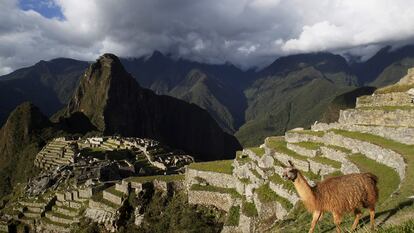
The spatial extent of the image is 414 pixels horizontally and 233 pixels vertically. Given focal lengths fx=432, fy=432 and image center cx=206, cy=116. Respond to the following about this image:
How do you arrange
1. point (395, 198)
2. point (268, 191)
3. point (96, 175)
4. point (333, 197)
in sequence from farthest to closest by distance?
1. point (96, 175)
2. point (268, 191)
3. point (395, 198)
4. point (333, 197)

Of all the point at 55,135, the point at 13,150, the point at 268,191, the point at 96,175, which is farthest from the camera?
the point at 13,150

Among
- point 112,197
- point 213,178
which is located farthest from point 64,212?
point 213,178

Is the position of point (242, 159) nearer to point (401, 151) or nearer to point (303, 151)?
point (303, 151)

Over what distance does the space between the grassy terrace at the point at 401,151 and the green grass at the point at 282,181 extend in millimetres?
5308

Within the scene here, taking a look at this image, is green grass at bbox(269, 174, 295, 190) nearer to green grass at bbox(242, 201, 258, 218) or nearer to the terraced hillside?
the terraced hillside

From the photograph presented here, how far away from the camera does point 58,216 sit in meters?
50.3

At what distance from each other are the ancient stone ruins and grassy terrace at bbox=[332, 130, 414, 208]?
0.05m

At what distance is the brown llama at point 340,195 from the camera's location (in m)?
11.7

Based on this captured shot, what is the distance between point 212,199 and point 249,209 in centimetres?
685

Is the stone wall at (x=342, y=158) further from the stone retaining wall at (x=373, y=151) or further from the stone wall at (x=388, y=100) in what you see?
the stone wall at (x=388, y=100)

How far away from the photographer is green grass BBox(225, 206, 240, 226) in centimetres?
3166

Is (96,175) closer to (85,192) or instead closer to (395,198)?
(85,192)

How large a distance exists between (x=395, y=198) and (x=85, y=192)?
137 ft

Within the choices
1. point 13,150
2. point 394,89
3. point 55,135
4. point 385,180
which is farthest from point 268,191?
point 13,150
